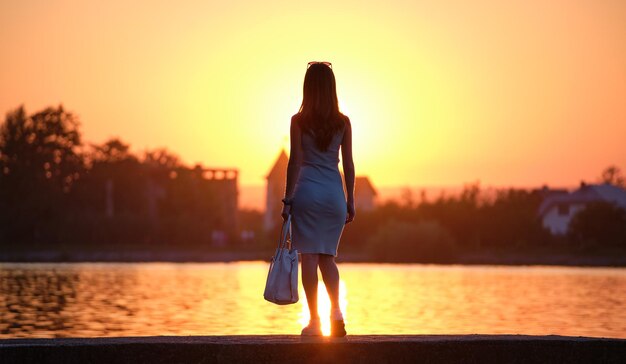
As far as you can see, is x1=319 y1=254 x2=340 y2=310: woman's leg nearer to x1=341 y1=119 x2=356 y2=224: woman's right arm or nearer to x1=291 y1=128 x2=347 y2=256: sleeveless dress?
x1=291 y1=128 x2=347 y2=256: sleeveless dress

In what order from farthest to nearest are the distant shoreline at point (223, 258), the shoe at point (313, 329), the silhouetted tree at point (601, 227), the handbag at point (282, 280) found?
1. the silhouetted tree at point (601, 227)
2. the distant shoreline at point (223, 258)
3. the shoe at point (313, 329)
4. the handbag at point (282, 280)

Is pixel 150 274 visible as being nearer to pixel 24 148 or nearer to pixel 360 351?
pixel 24 148

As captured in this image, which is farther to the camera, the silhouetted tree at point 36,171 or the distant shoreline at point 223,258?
the silhouetted tree at point 36,171

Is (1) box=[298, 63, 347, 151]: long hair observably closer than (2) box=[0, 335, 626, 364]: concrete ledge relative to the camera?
No

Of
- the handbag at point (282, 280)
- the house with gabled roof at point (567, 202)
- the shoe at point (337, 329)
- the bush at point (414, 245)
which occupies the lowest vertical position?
the shoe at point (337, 329)

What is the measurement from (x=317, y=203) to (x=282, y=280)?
67 centimetres

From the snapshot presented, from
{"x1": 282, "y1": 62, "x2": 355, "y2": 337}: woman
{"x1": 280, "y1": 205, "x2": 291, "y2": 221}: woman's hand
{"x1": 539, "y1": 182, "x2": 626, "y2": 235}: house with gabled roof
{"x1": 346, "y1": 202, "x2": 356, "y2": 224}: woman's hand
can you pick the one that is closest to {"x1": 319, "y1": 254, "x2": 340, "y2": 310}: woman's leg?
{"x1": 282, "y1": 62, "x2": 355, "y2": 337}: woman

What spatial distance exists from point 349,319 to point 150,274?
27.0 metres

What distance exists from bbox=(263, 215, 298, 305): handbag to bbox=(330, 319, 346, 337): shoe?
1.20 feet

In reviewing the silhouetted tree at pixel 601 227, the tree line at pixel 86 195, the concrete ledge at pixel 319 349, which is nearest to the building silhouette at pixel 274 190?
the tree line at pixel 86 195

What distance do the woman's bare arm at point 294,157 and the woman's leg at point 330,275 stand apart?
0.57m

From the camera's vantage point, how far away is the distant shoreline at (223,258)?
247 feet

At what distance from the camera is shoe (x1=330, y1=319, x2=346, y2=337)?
1052cm

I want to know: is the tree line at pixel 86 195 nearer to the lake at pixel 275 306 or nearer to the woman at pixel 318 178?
the lake at pixel 275 306
